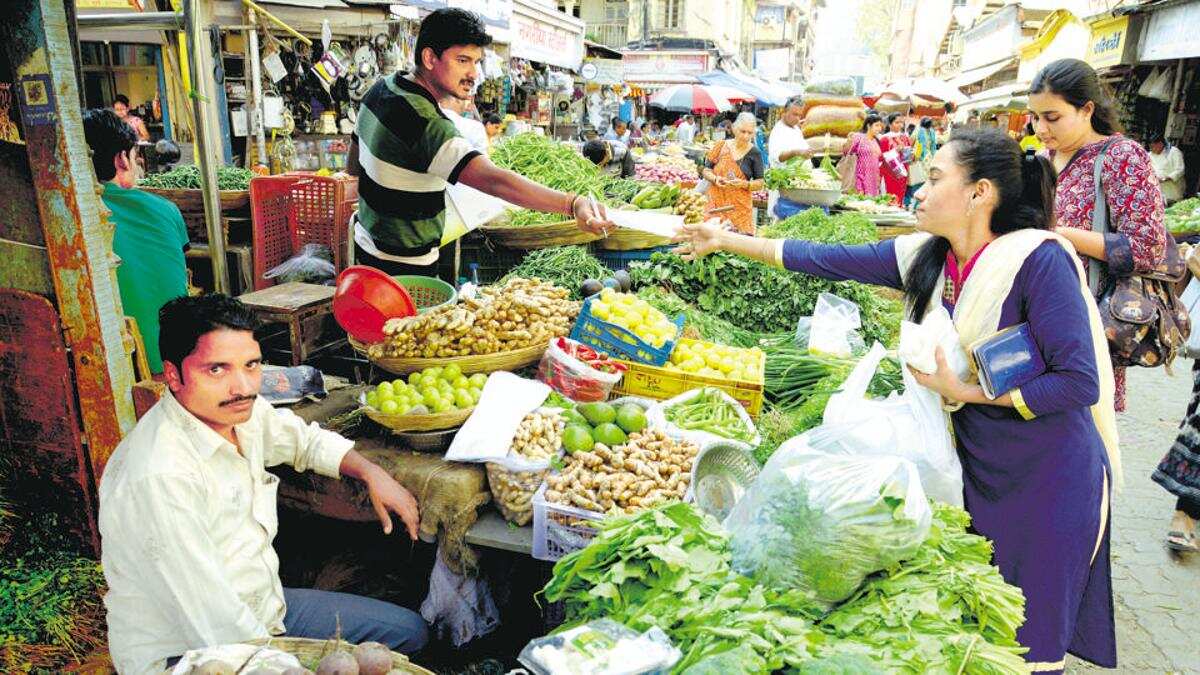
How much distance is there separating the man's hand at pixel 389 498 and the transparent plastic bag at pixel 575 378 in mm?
928

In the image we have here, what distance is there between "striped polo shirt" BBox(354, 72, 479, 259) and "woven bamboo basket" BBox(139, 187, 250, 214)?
2967 mm

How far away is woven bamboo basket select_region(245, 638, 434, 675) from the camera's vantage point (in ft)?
6.03

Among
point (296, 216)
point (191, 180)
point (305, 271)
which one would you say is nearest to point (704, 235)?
point (305, 271)

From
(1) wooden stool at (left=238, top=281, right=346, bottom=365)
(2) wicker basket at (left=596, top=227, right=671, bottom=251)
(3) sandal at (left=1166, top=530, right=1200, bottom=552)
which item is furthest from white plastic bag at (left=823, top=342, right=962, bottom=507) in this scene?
(2) wicker basket at (left=596, top=227, right=671, bottom=251)

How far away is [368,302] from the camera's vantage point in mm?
3316

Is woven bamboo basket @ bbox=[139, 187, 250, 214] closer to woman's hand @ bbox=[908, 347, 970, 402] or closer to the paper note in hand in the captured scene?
the paper note in hand

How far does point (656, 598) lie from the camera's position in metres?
1.94

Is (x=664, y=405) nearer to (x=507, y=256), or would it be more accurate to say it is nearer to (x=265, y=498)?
(x=265, y=498)

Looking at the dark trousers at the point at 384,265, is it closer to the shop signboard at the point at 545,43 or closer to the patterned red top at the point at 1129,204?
the patterned red top at the point at 1129,204

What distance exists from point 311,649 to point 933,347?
200cm

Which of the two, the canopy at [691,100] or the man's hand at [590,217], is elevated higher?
the canopy at [691,100]

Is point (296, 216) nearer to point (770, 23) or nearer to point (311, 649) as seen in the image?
point (311, 649)

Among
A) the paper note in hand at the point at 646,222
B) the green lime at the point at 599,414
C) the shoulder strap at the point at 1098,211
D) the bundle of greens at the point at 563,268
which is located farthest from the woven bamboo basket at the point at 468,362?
the shoulder strap at the point at 1098,211

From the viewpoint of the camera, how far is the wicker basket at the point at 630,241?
583 centimetres
